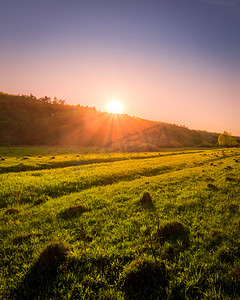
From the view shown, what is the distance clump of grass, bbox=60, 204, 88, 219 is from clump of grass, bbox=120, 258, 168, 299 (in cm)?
572

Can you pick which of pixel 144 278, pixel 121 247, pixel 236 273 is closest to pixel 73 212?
pixel 121 247

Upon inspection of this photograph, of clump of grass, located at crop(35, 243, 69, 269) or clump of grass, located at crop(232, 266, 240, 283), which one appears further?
clump of grass, located at crop(35, 243, 69, 269)

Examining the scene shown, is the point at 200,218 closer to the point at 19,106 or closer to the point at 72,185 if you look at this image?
the point at 72,185

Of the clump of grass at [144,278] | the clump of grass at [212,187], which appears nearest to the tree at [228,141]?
the clump of grass at [212,187]

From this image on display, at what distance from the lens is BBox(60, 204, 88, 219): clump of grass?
10102 mm

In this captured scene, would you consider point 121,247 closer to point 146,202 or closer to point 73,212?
point 73,212

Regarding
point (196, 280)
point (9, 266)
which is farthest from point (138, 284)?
point (9, 266)

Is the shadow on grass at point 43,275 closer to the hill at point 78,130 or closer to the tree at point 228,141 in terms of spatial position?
the hill at point 78,130

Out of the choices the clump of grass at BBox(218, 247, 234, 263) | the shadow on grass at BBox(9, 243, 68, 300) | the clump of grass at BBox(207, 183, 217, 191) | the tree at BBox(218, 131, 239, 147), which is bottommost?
the shadow on grass at BBox(9, 243, 68, 300)

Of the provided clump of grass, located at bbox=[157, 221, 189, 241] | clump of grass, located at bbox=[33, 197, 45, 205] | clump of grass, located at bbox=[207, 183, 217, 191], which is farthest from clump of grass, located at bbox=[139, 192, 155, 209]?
clump of grass, located at bbox=[33, 197, 45, 205]

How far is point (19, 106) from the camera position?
11919cm

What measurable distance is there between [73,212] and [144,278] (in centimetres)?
654

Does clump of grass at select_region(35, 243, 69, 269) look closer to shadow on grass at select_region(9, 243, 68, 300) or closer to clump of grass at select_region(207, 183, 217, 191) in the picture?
shadow on grass at select_region(9, 243, 68, 300)

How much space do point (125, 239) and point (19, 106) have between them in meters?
141
